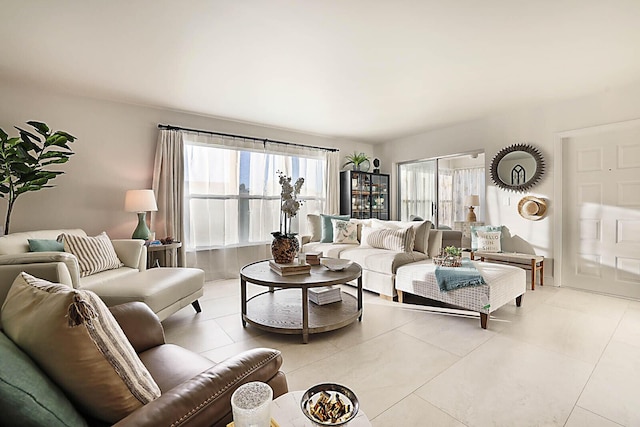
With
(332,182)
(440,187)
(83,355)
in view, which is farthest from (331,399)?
(440,187)

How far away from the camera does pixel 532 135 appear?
4.10m

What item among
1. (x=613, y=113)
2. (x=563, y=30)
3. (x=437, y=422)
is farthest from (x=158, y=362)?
(x=613, y=113)

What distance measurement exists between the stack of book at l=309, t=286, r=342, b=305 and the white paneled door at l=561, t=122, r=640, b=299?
311 centimetres

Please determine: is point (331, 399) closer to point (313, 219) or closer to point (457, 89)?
point (457, 89)

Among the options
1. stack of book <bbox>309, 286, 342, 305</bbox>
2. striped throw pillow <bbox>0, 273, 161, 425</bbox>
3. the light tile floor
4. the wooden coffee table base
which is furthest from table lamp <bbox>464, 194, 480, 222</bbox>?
striped throw pillow <bbox>0, 273, 161, 425</bbox>

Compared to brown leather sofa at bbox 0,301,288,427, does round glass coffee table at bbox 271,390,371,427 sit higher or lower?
lower

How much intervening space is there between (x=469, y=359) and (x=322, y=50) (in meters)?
2.60

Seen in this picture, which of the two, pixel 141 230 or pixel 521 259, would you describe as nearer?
pixel 141 230

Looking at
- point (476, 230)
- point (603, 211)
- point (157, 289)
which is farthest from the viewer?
point (476, 230)

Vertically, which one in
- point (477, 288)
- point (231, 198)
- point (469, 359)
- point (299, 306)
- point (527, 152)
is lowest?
point (469, 359)

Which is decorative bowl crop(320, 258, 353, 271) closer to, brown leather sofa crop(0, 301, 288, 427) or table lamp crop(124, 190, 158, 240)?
brown leather sofa crop(0, 301, 288, 427)

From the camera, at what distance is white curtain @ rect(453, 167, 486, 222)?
478 cm

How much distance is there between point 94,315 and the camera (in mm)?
823

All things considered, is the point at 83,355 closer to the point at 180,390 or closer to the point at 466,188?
the point at 180,390
